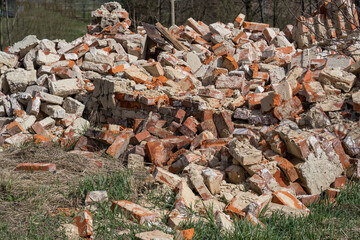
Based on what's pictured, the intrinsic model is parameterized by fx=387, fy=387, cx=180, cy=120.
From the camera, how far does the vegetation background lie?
17859mm

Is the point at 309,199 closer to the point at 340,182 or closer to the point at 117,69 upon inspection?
the point at 340,182

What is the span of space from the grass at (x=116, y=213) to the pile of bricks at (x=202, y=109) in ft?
0.51

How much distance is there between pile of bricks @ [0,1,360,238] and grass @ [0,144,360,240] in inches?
6.2

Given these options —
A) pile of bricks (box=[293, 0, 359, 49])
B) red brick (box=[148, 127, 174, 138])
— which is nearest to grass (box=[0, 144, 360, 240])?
red brick (box=[148, 127, 174, 138])

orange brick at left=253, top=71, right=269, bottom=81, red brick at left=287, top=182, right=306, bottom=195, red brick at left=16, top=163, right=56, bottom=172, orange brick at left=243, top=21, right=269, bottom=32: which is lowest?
red brick at left=287, top=182, right=306, bottom=195

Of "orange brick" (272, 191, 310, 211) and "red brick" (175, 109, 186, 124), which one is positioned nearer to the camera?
"orange brick" (272, 191, 310, 211)

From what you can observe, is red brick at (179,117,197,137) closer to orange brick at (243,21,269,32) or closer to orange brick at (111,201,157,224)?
orange brick at (111,201,157,224)

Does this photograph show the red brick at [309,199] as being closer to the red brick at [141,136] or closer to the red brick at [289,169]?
the red brick at [289,169]

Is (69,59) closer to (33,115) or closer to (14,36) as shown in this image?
(33,115)

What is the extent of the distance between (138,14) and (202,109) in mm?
15475

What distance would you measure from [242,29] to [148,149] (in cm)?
662

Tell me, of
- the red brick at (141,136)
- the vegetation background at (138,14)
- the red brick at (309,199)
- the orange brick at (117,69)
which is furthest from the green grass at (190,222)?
the vegetation background at (138,14)

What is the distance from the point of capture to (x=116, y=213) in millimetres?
3773

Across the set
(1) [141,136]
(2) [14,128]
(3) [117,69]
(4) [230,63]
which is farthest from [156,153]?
(4) [230,63]
